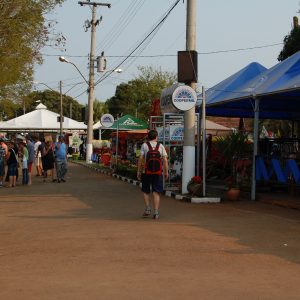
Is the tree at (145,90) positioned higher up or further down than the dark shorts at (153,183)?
higher up

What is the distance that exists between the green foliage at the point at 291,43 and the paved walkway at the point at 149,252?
43.2 feet

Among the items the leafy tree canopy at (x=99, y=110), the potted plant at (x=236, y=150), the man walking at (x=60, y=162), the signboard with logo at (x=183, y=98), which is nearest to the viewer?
the signboard with logo at (x=183, y=98)

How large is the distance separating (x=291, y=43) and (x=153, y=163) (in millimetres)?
16053

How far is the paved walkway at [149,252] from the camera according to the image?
19.5 ft

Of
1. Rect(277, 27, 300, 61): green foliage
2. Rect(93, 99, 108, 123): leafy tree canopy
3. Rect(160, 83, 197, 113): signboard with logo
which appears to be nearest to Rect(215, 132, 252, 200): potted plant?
Rect(160, 83, 197, 113): signboard with logo

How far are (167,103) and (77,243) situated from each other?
8137mm

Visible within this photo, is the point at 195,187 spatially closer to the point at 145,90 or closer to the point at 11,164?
the point at 11,164

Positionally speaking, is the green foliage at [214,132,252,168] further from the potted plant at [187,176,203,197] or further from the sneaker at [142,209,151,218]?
the sneaker at [142,209,151,218]

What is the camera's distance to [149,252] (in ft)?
25.6

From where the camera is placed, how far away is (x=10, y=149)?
19766 mm

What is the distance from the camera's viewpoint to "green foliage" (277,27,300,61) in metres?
24.7

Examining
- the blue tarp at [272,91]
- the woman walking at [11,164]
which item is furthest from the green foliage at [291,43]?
the woman walking at [11,164]

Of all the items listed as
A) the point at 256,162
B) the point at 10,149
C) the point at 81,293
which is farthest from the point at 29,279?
the point at 10,149

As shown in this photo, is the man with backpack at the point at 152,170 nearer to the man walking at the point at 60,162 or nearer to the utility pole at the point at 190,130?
the utility pole at the point at 190,130
